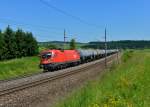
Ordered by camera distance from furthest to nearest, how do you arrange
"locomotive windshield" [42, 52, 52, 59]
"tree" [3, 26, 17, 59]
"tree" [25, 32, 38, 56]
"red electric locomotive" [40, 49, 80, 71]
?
1. "tree" [25, 32, 38, 56]
2. "tree" [3, 26, 17, 59]
3. "locomotive windshield" [42, 52, 52, 59]
4. "red electric locomotive" [40, 49, 80, 71]

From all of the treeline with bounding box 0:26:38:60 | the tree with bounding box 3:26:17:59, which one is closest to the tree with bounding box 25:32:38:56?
the treeline with bounding box 0:26:38:60

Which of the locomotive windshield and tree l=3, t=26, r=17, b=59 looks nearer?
the locomotive windshield

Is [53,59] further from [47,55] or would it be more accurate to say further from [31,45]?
[31,45]

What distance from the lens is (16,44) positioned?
93750mm

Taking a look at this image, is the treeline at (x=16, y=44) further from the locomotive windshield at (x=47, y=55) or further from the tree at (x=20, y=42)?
the locomotive windshield at (x=47, y=55)

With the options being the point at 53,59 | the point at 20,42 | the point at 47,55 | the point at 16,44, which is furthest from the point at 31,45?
the point at 53,59

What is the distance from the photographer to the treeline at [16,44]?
8938 centimetres

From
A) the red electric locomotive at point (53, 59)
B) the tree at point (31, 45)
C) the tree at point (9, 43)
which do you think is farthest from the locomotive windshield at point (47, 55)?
the tree at point (31, 45)

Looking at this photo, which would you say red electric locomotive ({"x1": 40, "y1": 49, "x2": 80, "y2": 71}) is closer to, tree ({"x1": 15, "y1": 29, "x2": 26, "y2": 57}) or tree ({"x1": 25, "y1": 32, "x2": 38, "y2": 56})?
tree ({"x1": 15, "y1": 29, "x2": 26, "y2": 57})

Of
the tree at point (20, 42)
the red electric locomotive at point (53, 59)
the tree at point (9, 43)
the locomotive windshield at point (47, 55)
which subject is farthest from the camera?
the tree at point (20, 42)

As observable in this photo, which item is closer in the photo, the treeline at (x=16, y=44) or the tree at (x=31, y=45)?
the treeline at (x=16, y=44)

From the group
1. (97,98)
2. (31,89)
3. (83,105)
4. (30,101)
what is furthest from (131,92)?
(31,89)

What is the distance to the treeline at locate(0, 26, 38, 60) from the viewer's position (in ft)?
293

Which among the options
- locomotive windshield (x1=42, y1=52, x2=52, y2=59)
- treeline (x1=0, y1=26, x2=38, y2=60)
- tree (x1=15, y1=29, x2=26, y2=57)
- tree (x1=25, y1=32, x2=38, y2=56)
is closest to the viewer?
locomotive windshield (x1=42, y1=52, x2=52, y2=59)
